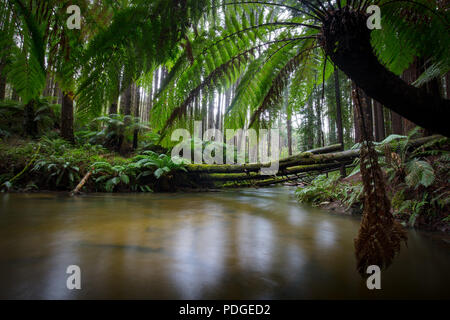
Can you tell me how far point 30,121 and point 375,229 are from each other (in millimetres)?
9379

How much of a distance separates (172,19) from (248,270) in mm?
1733

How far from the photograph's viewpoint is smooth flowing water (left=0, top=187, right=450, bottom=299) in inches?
41.1

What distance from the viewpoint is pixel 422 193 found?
2.48 metres

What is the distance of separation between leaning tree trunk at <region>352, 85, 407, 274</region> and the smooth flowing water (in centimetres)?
28

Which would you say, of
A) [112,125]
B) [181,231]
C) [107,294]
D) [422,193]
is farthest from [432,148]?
[112,125]

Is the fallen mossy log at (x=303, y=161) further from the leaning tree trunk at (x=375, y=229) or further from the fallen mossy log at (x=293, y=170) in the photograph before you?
the leaning tree trunk at (x=375, y=229)

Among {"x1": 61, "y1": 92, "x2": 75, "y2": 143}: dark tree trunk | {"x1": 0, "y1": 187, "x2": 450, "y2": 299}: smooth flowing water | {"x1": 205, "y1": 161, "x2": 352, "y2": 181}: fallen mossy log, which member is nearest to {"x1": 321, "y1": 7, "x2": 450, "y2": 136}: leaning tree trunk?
{"x1": 0, "y1": 187, "x2": 450, "y2": 299}: smooth flowing water

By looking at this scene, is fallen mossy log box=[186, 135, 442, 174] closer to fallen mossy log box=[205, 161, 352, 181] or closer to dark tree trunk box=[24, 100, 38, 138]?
fallen mossy log box=[205, 161, 352, 181]

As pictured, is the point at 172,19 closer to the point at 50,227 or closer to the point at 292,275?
the point at 292,275

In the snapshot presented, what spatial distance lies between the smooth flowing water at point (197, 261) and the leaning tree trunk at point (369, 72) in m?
0.92

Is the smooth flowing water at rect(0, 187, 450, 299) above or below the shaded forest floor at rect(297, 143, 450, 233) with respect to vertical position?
below

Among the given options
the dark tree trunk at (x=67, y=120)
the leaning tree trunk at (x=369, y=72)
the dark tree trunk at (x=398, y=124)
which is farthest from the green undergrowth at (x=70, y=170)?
the dark tree trunk at (x=398, y=124)

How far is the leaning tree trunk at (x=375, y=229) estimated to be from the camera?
0.88 m

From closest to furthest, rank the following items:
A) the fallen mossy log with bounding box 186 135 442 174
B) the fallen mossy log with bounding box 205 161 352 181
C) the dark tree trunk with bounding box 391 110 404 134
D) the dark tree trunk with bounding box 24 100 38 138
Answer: the fallen mossy log with bounding box 186 135 442 174 < the fallen mossy log with bounding box 205 161 352 181 < the dark tree trunk with bounding box 391 110 404 134 < the dark tree trunk with bounding box 24 100 38 138
